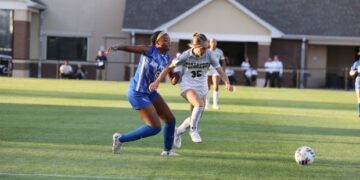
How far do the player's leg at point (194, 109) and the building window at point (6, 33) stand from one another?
3438 cm

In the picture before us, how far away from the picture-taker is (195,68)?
12.6m

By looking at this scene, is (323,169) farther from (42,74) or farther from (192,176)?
(42,74)

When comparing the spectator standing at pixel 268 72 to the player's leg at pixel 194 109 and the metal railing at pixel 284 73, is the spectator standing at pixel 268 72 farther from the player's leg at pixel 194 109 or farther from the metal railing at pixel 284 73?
the player's leg at pixel 194 109

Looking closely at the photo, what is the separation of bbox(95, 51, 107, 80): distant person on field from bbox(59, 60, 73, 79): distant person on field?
179 centimetres

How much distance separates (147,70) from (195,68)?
75.6 inches

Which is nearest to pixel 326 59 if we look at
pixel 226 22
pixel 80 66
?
pixel 226 22

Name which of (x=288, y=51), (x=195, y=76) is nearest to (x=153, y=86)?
(x=195, y=76)

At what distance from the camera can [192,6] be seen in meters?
46.9

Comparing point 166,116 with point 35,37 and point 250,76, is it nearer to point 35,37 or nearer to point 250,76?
point 250,76

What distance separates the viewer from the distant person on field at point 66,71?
42.8m

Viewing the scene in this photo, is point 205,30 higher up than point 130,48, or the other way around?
point 205,30

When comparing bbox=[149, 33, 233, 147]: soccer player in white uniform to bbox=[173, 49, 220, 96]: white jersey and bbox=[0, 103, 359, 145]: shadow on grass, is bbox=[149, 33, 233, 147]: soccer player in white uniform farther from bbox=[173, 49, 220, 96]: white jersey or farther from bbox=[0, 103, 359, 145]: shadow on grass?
bbox=[0, 103, 359, 145]: shadow on grass

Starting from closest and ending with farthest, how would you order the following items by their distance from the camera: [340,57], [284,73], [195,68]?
1. [195,68]
2. [284,73]
3. [340,57]

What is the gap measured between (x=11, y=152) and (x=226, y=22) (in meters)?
34.5
